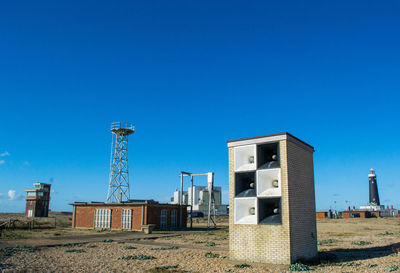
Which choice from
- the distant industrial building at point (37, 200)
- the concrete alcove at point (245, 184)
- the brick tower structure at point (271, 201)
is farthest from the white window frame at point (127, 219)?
→ the distant industrial building at point (37, 200)

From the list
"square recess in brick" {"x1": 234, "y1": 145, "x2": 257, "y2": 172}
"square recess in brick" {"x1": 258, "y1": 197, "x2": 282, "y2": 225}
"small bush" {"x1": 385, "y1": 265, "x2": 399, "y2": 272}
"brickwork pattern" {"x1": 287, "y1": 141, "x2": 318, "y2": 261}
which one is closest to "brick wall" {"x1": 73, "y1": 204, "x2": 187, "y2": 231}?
"square recess in brick" {"x1": 234, "y1": 145, "x2": 257, "y2": 172}

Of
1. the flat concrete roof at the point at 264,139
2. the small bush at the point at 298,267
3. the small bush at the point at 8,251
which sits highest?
the flat concrete roof at the point at 264,139

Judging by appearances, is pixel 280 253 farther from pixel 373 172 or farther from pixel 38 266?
pixel 373 172

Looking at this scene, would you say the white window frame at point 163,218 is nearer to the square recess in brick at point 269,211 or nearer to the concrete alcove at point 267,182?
the square recess in brick at point 269,211

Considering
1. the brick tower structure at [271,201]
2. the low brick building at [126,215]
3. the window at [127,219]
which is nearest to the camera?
the brick tower structure at [271,201]

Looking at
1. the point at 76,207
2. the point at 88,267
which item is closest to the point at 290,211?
the point at 88,267

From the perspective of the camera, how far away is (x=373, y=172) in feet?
310

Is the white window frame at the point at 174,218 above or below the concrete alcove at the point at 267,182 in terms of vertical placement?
below

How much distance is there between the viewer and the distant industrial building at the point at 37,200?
67062 millimetres

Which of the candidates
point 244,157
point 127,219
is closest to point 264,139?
point 244,157

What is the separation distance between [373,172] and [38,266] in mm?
99885

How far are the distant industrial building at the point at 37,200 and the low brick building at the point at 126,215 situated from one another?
34.9 m

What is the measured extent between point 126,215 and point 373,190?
8407 centimetres

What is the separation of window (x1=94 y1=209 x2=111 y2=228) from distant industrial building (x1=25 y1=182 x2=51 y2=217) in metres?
38.3
